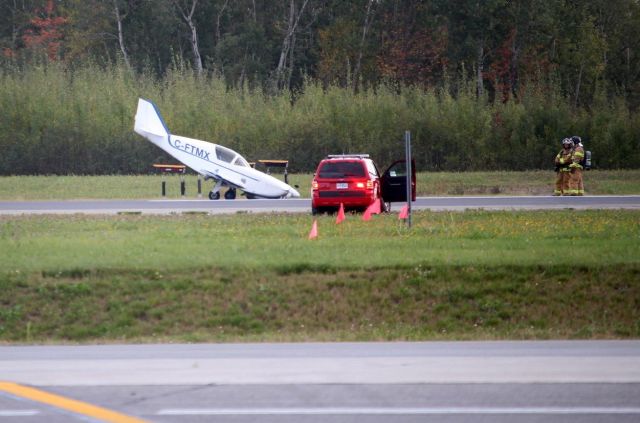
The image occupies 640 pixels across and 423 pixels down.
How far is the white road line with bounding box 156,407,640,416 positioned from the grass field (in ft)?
104

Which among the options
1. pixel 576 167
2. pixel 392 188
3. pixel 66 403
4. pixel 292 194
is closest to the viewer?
pixel 66 403

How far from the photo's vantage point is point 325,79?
66812 millimetres

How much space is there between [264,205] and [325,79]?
112ft

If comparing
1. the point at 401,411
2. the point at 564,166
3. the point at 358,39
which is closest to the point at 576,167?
the point at 564,166

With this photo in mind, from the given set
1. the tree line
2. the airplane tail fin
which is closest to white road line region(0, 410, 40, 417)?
the airplane tail fin

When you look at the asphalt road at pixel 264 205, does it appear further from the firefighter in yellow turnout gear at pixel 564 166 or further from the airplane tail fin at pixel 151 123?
the airplane tail fin at pixel 151 123

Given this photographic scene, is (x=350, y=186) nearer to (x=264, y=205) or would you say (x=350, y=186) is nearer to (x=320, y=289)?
(x=264, y=205)

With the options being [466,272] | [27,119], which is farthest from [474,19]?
[466,272]

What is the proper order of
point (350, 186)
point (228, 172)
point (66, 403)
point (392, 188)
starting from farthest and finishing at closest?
point (228, 172), point (392, 188), point (350, 186), point (66, 403)

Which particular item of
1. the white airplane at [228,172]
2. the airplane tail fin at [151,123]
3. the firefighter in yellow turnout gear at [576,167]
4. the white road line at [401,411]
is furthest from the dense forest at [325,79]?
the white road line at [401,411]

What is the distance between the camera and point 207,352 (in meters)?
12.4

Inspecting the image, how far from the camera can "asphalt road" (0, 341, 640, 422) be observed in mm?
9062

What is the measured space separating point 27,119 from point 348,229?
3383 centimetres

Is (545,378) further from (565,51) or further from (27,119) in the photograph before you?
(565,51)
